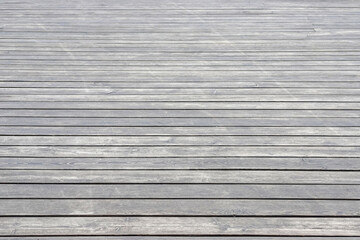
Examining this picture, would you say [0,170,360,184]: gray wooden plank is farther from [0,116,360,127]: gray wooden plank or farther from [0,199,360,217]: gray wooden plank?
[0,116,360,127]: gray wooden plank

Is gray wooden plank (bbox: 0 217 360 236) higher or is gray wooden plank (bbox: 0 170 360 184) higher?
gray wooden plank (bbox: 0 217 360 236)

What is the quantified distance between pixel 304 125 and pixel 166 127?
22.0 inches

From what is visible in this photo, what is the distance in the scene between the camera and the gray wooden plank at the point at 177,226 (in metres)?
1.92

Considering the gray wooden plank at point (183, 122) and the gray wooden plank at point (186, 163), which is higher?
the gray wooden plank at point (186, 163)

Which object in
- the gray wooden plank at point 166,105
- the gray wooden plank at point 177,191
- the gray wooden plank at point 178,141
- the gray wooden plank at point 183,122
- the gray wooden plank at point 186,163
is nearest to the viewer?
the gray wooden plank at point 177,191

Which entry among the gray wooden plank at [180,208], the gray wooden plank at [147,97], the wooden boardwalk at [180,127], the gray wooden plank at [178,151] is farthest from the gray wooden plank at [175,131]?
the gray wooden plank at [180,208]

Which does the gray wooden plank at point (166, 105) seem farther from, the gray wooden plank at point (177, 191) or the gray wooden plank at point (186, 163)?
the gray wooden plank at point (177, 191)

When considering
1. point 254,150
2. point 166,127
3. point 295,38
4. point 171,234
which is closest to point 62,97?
point 166,127

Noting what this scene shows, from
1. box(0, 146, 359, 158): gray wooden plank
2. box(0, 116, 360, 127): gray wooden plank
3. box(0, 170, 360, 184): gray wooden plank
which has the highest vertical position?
box(0, 170, 360, 184): gray wooden plank

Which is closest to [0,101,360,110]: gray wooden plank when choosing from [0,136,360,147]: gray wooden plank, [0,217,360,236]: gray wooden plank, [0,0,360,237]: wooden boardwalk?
[0,0,360,237]: wooden boardwalk

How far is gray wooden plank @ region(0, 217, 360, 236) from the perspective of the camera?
6.29ft

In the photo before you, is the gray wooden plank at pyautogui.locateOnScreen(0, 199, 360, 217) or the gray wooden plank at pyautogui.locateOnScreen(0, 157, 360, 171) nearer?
the gray wooden plank at pyautogui.locateOnScreen(0, 199, 360, 217)

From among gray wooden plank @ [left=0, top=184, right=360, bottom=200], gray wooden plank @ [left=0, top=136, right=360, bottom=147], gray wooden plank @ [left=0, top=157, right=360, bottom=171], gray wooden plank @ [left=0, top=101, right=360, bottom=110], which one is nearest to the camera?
gray wooden plank @ [left=0, top=184, right=360, bottom=200]

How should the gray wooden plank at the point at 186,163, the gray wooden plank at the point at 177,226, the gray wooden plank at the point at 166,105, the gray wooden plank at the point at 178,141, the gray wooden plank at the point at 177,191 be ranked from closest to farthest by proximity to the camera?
1. the gray wooden plank at the point at 177,226
2. the gray wooden plank at the point at 177,191
3. the gray wooden plank at the point at 186,163
4. the gray wooden plank at the point at 178,141
5. the gray wooden plank at the point at 166,105
